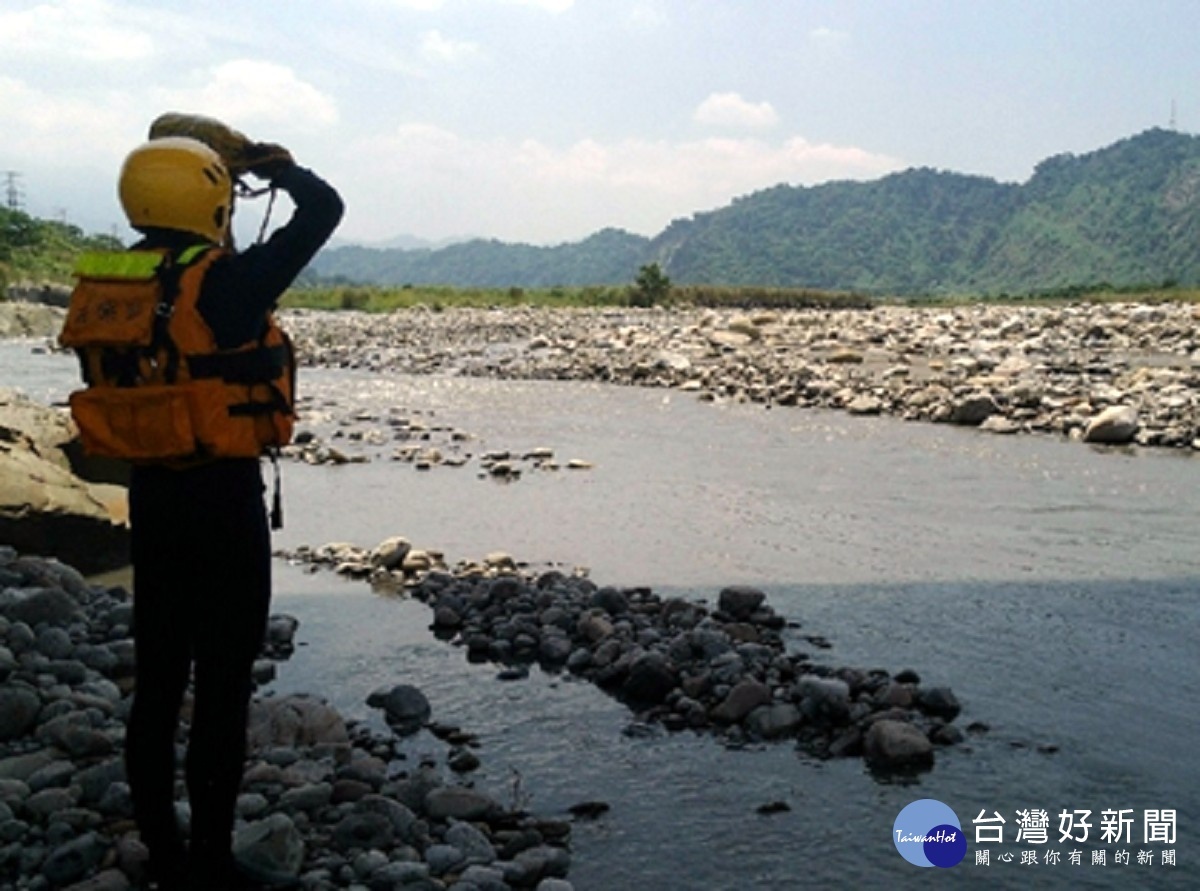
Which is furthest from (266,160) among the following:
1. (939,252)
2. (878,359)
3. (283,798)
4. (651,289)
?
(939,252)

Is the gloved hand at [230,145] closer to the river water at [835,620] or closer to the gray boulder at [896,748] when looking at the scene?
the river water at [835,620]

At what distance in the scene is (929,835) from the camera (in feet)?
16.6

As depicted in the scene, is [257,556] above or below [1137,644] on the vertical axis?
above

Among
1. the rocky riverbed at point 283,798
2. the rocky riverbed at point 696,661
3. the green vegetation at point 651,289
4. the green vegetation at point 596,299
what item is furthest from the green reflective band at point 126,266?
the green vegetation at point 651,289

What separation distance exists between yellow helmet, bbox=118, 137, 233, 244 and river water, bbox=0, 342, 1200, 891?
2.94 metres

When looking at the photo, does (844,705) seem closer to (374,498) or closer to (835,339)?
(374,498)

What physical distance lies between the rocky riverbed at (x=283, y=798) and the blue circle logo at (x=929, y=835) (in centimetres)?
148

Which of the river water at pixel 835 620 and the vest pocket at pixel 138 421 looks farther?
the river water at pixel 835 620

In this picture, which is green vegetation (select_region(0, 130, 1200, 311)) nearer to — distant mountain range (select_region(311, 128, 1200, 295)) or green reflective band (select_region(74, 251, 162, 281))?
distant mountain range (select_region(311, 128, 1200, 295))

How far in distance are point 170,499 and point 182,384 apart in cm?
35

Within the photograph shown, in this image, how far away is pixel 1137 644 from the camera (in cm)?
771

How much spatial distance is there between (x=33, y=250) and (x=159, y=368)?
6790 cm

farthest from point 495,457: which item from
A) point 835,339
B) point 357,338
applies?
point 357,338

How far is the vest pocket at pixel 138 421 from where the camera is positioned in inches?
125
